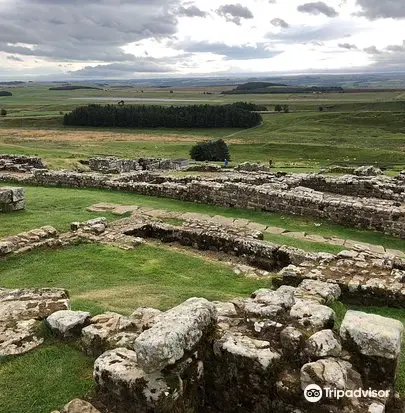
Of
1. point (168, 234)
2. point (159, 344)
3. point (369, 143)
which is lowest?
point (369, 143)

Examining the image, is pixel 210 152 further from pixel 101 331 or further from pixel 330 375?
pixel 330 375

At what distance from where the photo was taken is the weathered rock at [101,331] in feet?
21.1

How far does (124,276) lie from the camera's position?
10461 millimetres

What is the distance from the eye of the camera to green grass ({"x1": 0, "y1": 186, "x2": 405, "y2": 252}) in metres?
14.9

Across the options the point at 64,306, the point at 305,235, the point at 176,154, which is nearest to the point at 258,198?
the point at 305,235

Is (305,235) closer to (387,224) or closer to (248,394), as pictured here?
(387,224)

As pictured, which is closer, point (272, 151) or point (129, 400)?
point (129, 400)

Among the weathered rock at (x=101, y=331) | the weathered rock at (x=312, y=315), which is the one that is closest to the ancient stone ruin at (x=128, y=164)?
the weathered rock at (x=101, y=331)

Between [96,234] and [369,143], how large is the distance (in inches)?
3009

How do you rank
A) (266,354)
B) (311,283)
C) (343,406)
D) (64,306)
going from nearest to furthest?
(343,406), (266,354), (64,306), (311,283)

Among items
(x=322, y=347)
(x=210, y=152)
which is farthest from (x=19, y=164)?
(x=210, y=152)

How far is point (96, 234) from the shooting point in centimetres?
1367

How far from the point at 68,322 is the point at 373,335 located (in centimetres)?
443

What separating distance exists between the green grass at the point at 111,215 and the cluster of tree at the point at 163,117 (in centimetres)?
9091
